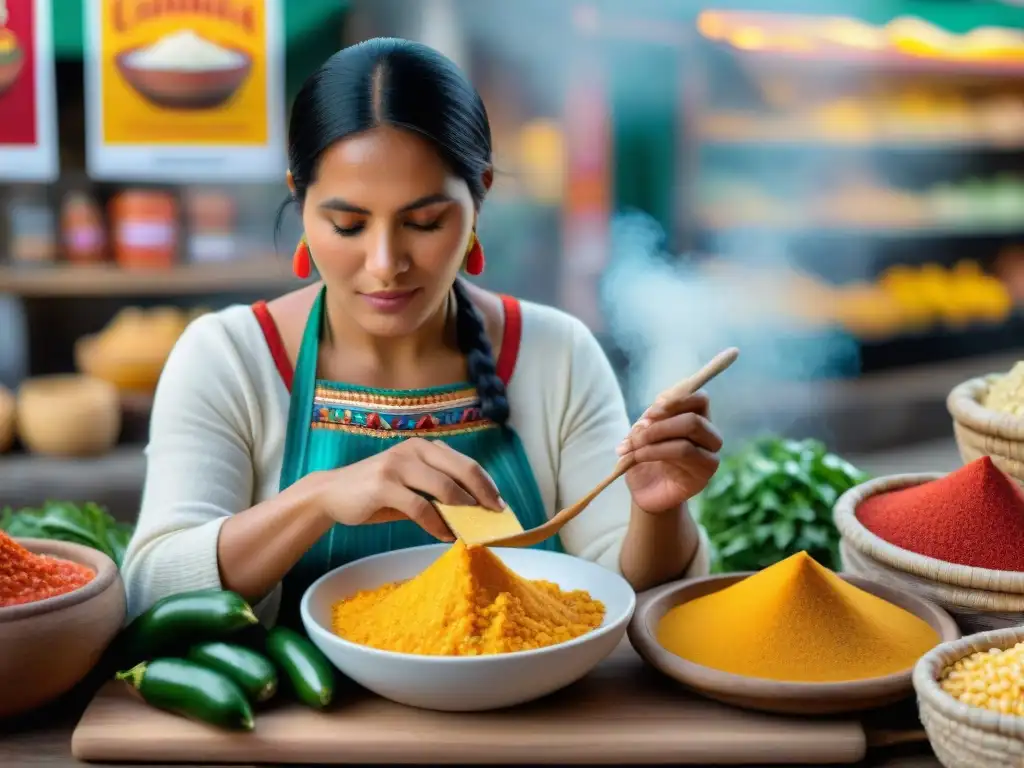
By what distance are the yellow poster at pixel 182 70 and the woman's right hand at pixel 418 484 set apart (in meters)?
2.36

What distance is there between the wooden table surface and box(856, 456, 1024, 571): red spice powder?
0.71ft

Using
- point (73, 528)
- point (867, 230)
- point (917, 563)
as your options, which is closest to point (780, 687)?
point (917, 563)

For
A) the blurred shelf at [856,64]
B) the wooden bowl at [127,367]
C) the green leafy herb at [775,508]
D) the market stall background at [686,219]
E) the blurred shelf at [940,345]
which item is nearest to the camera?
the green leafy herb at [775,508]

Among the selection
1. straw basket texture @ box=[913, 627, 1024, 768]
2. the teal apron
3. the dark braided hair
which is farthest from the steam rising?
straw basket texture @ box=[913, 627, 1024, 768]

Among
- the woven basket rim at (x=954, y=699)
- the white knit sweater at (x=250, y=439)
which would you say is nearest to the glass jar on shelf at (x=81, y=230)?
the white knit sweater at (x=250, y=439)

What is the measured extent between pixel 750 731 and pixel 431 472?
1.33 feet

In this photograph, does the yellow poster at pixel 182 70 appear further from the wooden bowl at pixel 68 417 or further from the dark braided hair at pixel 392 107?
the dark braided hair at pixel 392 107

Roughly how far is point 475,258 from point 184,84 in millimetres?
2074

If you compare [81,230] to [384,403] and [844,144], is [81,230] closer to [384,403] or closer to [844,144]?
[384,403]

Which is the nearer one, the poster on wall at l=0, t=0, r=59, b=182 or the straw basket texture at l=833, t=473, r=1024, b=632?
the straw basket texture at l=833, t=473, r=1024, b=632

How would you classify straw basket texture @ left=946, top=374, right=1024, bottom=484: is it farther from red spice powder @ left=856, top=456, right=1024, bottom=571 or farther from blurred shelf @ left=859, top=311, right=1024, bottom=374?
blurred shelf @ left=859, top=311, right=1024, bottom=374

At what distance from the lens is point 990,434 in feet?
4.54

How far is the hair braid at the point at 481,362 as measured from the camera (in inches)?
60.6

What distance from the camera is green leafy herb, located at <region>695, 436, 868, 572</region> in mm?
2086
